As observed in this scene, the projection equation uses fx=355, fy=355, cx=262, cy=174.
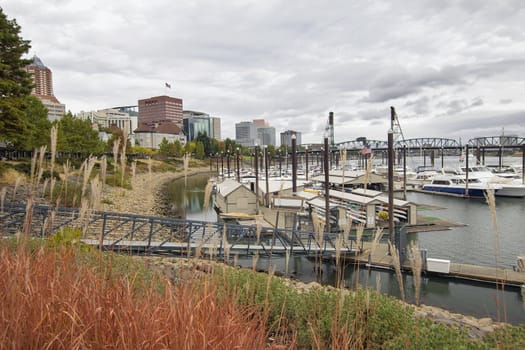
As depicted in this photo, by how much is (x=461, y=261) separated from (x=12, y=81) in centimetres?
2163

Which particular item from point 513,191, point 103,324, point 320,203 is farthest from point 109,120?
point 103,324

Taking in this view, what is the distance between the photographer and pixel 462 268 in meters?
12.2

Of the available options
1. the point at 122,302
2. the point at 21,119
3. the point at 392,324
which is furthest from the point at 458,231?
the point at 21,119

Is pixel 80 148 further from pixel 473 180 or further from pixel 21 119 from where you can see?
pixel 473 180

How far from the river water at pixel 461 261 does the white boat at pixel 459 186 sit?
520 centimetres

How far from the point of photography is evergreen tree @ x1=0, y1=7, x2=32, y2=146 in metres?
16.6

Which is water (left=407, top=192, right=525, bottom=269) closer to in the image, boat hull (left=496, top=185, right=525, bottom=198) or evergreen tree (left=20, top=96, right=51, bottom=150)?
boat hull (left=496, top=185, right=525, bottom=198)

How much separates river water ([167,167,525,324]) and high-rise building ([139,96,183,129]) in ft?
521

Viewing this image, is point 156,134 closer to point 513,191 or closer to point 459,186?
point 459,186

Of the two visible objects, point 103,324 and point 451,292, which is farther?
point 451,292

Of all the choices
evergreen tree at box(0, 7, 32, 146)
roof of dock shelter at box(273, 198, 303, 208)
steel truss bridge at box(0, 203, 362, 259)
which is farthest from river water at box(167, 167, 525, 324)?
evergreen tree at box(0, 7, 32, 146)

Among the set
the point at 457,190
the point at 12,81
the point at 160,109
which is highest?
the point at 160,109

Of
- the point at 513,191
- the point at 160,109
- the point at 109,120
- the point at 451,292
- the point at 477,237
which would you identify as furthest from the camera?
the point at 160,109

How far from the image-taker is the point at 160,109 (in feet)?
586
